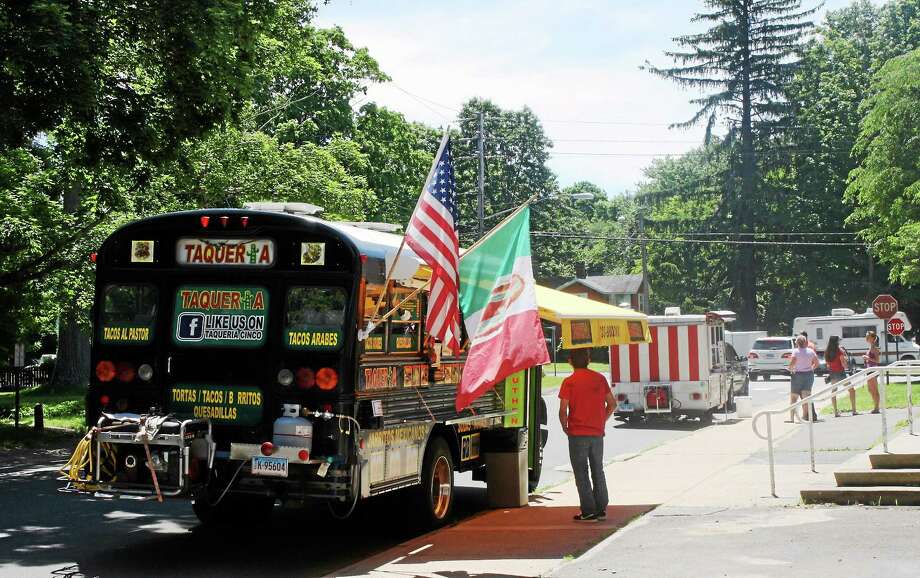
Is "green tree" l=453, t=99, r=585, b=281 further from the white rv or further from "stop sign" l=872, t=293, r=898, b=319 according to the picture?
"stop sign" l=872, t=293, r=898, b=319

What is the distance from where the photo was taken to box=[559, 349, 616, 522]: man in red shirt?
11391mm

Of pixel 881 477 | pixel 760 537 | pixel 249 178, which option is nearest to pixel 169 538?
pixel 760 537

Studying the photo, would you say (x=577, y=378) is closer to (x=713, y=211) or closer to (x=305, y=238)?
(x=305, y=238)

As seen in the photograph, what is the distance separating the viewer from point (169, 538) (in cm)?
1116

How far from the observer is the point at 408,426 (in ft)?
35.0

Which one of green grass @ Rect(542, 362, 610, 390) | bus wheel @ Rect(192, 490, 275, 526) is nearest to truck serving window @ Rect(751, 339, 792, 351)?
green grass @ Rect(542, 362, 610, 390)

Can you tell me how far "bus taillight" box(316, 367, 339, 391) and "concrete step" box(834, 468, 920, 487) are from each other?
5506 millimetres

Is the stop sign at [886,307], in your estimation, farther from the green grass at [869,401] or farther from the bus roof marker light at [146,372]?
the bus roof marker light at [146,372]

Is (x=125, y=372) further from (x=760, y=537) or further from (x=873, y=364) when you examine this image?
(x=873, y=364)

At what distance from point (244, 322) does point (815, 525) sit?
5391mm

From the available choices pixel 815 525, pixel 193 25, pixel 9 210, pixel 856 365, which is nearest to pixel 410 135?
pixel 856 365

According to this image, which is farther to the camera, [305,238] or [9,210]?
[9,210]

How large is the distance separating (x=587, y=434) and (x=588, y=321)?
223 centimetres

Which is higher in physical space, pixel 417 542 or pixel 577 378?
pixel 577 378
